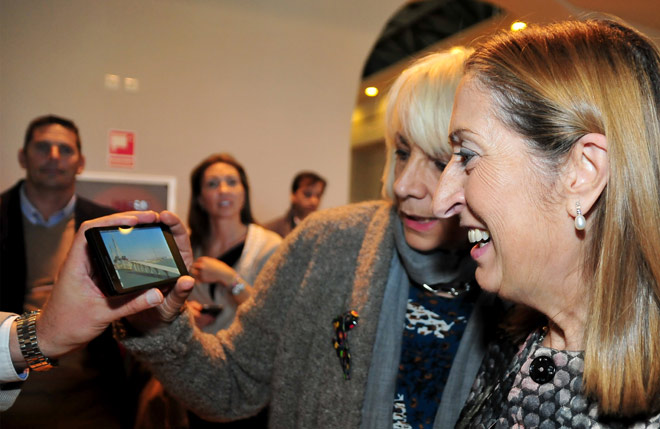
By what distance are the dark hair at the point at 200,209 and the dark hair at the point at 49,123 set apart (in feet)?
1.21

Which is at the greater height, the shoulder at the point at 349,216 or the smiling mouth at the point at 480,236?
the smiling mouth at the point at 480,236

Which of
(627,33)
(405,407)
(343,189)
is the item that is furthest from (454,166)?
(343,189)

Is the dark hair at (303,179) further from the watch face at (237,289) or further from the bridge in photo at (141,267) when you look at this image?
the bridge in photo at (141,267)

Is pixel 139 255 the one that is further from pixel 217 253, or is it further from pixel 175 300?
pixel 217 253

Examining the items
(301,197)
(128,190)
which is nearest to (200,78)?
(128,190)

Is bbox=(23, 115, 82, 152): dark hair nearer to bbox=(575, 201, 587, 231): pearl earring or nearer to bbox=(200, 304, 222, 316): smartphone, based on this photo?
bbox=(200, 304, 222, 316): smartphone

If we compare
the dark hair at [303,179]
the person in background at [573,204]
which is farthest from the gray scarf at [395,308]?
the dark hair at [303,179]

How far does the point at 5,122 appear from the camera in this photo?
3.54 ft

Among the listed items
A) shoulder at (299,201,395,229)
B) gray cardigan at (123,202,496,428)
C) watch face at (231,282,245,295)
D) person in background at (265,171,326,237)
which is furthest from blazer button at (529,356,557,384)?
person in background at (265,171,326,237)

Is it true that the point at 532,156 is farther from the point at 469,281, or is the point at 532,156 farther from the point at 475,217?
the point at 469,281

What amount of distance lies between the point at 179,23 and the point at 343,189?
905 millimetres

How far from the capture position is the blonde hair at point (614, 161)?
686 mm

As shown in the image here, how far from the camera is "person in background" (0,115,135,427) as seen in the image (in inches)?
36.0

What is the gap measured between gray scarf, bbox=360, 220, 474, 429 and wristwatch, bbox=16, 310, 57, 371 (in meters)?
0.59
